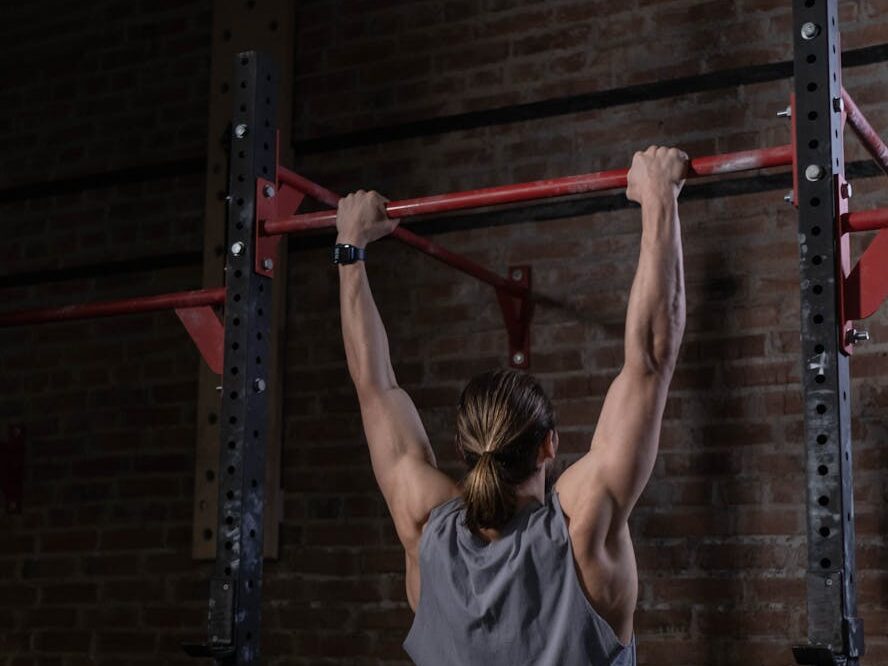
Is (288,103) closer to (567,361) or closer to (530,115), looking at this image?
(530,115)

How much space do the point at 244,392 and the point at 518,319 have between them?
4.23 feet

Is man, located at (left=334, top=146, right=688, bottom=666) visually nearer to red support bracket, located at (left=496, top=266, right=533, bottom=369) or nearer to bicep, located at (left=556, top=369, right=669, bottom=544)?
bicep, located at (left=556, top=369, right=669, bottom=544)

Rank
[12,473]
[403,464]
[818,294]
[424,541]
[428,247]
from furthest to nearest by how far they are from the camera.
→ [12,473]
[428,247]
[403,464]
[818,294]
[424,541]

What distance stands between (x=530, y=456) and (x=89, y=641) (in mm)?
2921

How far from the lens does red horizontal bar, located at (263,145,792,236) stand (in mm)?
2797

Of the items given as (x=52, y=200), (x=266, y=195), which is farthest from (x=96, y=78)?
(x=266, y=195)

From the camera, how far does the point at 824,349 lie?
2.63 meters

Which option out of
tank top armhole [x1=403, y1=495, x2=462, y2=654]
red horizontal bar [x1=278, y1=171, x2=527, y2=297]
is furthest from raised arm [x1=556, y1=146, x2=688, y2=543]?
red horizontal bar [x1=278, y1=171, x2=527, y2=297]

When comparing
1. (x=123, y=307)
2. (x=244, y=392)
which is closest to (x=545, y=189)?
(x=244, y=392)

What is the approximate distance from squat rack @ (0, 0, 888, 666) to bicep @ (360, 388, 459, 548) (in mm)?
458

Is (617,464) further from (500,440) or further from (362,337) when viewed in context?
(362,337)

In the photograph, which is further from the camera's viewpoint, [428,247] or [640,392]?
[428,247]

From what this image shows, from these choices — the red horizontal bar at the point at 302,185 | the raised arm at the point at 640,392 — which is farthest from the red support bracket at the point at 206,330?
the raised arm at the point at 640,392

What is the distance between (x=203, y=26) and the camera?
5086mm
